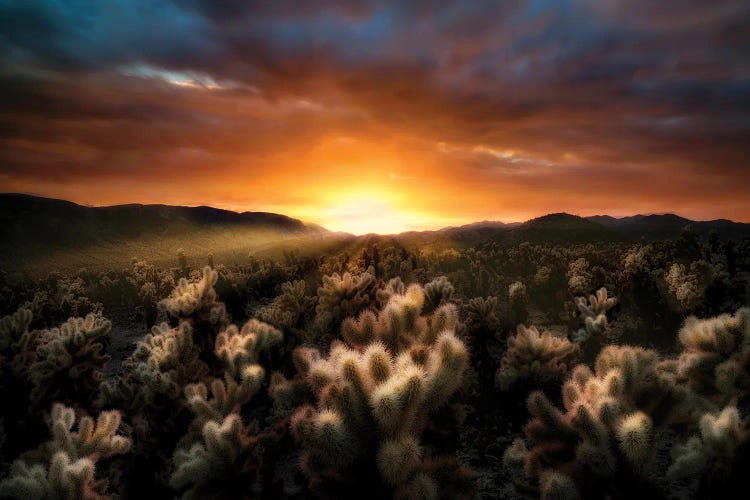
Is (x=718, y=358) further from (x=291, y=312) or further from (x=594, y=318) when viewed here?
(x=291, y=312)

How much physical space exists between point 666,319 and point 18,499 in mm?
14393

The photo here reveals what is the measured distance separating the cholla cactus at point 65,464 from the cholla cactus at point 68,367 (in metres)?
1.88

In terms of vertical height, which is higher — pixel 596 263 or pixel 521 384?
pixel 596 263

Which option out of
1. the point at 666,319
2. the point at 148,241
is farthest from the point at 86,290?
the point at 148,241

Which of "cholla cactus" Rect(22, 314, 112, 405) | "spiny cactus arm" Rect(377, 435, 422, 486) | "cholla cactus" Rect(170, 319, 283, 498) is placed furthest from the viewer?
"cholla cactus" Rect(22, 314, 112, 405)

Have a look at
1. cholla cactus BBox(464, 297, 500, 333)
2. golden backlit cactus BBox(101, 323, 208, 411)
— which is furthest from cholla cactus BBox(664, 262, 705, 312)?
golden backlit cactus BBox(101, 323, 208, 411)

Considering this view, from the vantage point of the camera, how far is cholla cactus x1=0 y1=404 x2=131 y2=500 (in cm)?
287

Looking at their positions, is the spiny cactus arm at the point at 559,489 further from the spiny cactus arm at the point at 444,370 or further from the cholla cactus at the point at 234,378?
the cholla cactus at the point at 234,378

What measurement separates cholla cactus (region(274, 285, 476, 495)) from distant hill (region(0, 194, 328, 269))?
→ 7348 centimetres

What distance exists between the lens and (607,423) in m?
3.19

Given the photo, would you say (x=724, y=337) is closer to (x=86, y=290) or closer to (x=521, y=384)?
(x=521, y=384)

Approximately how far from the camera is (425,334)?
12.4 ft

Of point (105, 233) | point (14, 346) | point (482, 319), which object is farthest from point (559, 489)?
point (105, 233)

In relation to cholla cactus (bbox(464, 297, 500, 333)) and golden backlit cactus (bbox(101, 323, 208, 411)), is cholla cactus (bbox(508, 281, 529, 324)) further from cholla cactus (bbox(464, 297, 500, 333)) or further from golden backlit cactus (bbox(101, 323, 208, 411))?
golden backlit cactus (bbox(101, 323, 208, 411))
